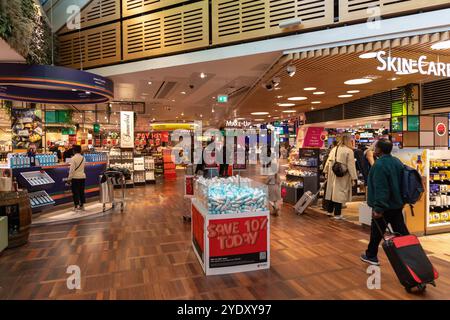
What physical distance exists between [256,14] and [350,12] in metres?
1.74

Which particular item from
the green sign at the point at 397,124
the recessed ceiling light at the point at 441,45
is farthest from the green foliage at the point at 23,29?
the green sign at the point at 397,124

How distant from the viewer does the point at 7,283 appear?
11.1 feet

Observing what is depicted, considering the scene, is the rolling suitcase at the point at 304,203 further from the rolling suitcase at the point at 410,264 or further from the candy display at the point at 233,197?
the rolling suitcase at the point at 410,264

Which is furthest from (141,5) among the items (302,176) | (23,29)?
(302,176)

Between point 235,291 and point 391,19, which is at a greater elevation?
point 391,19

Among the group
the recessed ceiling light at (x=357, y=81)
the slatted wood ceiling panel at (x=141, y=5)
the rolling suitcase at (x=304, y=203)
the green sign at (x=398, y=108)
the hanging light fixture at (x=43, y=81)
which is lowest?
the rolling suitcase at (x=304, y=203)

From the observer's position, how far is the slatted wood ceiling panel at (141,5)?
7066 millimetres

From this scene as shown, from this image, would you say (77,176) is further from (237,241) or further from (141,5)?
(237,241)

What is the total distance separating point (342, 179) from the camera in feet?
20.6

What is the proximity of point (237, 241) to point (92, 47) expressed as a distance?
6.93m

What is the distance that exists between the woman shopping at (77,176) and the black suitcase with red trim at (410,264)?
6304 millimetres

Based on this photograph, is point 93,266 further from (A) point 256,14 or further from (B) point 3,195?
(A) point 256,14

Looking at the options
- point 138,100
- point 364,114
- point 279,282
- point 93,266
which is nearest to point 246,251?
point 279,282

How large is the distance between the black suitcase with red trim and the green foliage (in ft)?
20.3
